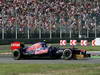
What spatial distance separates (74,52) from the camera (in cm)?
1866

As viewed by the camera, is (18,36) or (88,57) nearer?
(88,57)

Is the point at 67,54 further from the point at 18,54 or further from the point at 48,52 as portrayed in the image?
the point at 18,54

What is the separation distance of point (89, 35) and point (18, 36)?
351 inches

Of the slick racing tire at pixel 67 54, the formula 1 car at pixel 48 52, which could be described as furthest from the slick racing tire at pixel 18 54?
the slick racing tire at pixel 67 54

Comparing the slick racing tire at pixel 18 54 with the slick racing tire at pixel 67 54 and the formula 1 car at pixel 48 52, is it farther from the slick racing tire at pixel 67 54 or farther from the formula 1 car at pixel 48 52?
the slick racing tire at pixel 67 54

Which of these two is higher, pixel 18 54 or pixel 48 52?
Answer: pixel 48 52

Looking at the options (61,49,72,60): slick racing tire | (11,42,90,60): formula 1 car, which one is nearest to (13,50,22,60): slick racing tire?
(11,42,90,60): formula 1 car

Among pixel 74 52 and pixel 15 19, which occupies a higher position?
pixel 15 19

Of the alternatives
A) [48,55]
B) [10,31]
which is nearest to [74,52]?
[48,55]

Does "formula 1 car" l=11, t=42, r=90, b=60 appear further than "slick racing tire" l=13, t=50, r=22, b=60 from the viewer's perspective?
No

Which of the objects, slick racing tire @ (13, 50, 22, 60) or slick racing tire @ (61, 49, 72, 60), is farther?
slick racing tire @ (13, 50, 22, 60)

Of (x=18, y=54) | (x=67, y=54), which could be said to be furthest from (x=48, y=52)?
(x=18, y=54)

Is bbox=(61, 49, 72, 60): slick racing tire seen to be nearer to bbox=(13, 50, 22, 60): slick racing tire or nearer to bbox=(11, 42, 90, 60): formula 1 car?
bbox=(11, 42, 90, 60): formula 1 car

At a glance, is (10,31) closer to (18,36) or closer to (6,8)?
(18,36)
